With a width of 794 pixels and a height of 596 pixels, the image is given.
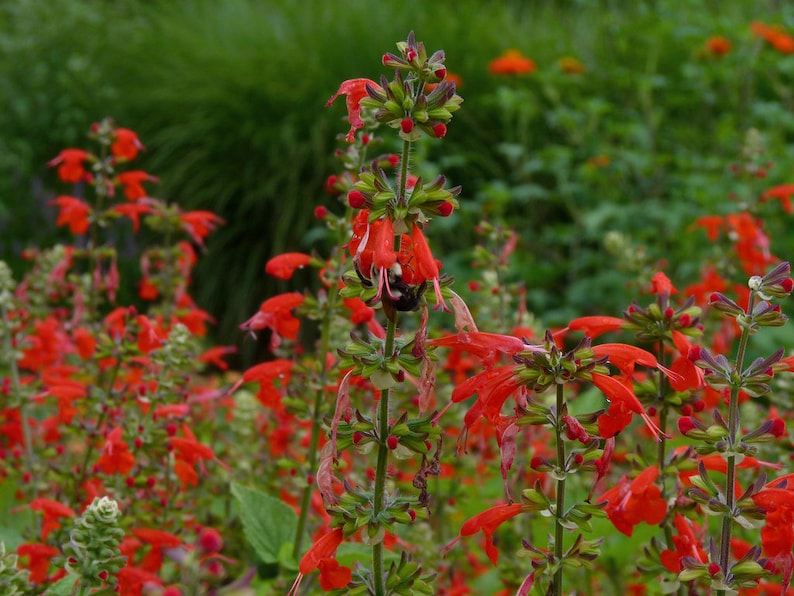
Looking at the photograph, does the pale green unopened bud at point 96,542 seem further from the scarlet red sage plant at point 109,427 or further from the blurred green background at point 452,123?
the blurred green background at point 452,123

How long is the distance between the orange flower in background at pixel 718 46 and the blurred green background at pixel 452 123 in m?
0.05

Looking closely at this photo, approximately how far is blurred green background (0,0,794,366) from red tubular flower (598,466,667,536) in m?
3.60

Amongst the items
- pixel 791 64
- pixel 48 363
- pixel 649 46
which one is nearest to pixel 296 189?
pixel 649 46

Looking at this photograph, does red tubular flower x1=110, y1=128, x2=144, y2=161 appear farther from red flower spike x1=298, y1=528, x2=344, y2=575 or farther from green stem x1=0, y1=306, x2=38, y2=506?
red flower spike x1=298, y1=528, x2=344, y2=575

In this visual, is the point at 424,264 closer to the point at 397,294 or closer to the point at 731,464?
the point at 397,294

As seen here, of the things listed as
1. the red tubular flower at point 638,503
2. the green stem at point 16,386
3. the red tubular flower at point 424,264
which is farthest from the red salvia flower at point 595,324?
the green stem at point 16,386

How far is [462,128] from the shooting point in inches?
264

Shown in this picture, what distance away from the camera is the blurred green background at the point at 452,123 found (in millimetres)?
5332

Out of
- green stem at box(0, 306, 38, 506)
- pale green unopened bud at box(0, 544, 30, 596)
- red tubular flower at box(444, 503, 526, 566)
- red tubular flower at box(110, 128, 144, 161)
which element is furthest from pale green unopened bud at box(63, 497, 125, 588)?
red tubular flower at box(110, 128, 144, 161)

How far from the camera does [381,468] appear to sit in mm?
1143

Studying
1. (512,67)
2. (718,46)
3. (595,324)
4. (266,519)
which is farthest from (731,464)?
(512,67)

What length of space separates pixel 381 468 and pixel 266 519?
2.24 feet

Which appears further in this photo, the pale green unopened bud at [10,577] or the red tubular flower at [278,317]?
the red tubular flower at [278,317]

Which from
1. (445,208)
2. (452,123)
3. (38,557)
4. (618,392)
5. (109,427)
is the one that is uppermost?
(452,123)
